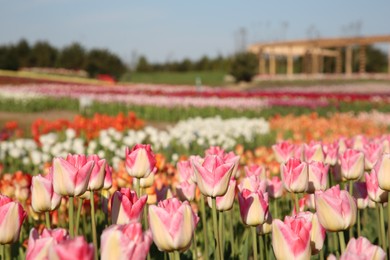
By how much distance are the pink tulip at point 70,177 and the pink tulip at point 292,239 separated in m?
0.66

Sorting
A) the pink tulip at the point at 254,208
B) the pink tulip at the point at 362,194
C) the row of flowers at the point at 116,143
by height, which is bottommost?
the row of flowers at the point at 116,143

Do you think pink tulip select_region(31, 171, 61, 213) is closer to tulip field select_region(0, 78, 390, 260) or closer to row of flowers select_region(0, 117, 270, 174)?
tulip field select_region(0, 78, 390, 260)

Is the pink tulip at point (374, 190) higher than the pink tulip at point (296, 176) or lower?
lower

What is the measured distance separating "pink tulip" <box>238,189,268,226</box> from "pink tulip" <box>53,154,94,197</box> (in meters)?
0.51

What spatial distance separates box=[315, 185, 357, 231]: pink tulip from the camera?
61.7 inches

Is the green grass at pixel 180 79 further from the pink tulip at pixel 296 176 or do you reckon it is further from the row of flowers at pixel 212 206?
the pink tulip at pixel 296 176

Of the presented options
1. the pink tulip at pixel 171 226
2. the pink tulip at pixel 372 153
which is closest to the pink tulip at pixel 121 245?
the pink tulip at pixel 171 226

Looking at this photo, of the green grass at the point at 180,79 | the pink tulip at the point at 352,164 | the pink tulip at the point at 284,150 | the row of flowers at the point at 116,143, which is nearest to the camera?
the pink tulip at the point at 352,164

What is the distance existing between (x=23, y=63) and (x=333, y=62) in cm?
2867

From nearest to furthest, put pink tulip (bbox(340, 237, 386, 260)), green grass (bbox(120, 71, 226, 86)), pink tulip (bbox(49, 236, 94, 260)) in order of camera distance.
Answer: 1. pink tulip (bbox(49, 236, 94, 260))
2. pink tulip (bbox(340, 237, 386, 260))
3. green grass (bbox(120, 71, 226, 86))

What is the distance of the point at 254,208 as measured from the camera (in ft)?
5.80

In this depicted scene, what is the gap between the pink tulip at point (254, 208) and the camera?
1.76m

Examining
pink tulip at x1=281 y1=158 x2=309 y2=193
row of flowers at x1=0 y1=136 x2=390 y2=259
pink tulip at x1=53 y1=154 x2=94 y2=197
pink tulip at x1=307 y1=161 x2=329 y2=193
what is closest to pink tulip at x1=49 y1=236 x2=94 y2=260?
row of flowers at x1=0 y1=136 x2=390 y2=259

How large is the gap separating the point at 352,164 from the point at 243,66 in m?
32.0
